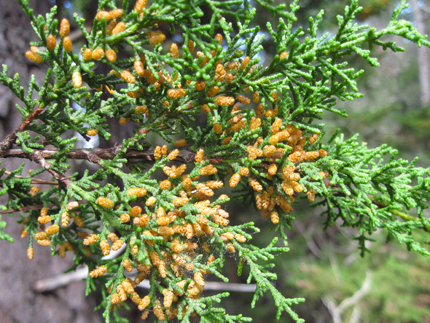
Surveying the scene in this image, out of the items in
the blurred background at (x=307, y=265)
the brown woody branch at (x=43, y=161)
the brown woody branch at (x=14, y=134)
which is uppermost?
the brown woody branch at (x=14, y=134)

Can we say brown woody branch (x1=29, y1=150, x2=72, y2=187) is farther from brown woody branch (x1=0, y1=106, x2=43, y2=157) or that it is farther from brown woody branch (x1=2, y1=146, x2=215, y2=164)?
brown woody branch (x1=0, y1=106, x2=43, y2=157)

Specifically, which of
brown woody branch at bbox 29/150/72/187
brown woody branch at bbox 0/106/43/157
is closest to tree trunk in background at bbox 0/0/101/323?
brown woody branch at bbox 0/106/43/157

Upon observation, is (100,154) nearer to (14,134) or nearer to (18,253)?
(14,134)

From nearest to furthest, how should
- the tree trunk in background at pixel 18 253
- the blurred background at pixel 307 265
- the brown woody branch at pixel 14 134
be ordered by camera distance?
1. the brown woody branch at pixel 14 134
2. the tree trunk in background at pixel 18 253
3. the blurred background at pixel 307 265

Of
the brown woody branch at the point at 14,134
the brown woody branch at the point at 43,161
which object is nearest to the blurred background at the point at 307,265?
the brown woody branch at the point at 43,161

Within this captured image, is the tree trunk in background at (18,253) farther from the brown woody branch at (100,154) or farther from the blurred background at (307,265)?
the brown woody branch at (100,154)

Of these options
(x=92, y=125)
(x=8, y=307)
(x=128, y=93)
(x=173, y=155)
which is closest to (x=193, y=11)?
(x=128, y=93)

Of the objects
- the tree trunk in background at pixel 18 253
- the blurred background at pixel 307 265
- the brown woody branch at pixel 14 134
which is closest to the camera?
the brown woody branch at pixel 14 134

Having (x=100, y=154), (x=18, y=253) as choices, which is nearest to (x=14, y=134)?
(x=100, y=154)
